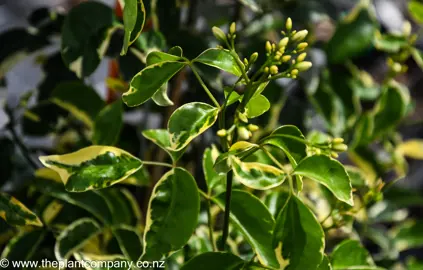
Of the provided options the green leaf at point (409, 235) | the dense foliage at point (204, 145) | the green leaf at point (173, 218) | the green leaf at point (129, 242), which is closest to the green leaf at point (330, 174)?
the dense foliage at point (204, 145)

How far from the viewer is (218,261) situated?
1.69 feet

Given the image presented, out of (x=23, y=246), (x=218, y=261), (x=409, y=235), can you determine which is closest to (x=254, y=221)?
(x=218, y=261)

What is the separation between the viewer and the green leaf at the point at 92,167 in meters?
0.51

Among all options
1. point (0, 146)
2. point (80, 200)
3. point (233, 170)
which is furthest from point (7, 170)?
point (233, 170)

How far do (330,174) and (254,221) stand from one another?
10 cm

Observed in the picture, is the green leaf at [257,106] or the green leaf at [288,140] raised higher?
the green leaf at [257,106]

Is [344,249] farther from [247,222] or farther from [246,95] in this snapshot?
[246,95]

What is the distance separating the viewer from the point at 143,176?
664 mm

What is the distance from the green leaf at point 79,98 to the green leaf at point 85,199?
0.12m

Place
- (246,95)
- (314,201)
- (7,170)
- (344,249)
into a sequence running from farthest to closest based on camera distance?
(314,201) → (7,170) → (344,249) → (246,95)

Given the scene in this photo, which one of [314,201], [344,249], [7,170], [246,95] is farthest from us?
[314,201]

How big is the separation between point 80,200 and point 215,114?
266 millimetres

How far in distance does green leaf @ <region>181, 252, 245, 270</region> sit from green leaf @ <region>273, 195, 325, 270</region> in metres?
0.05

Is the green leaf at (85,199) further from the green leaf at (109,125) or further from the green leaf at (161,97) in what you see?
the green leaf at (161,97)
